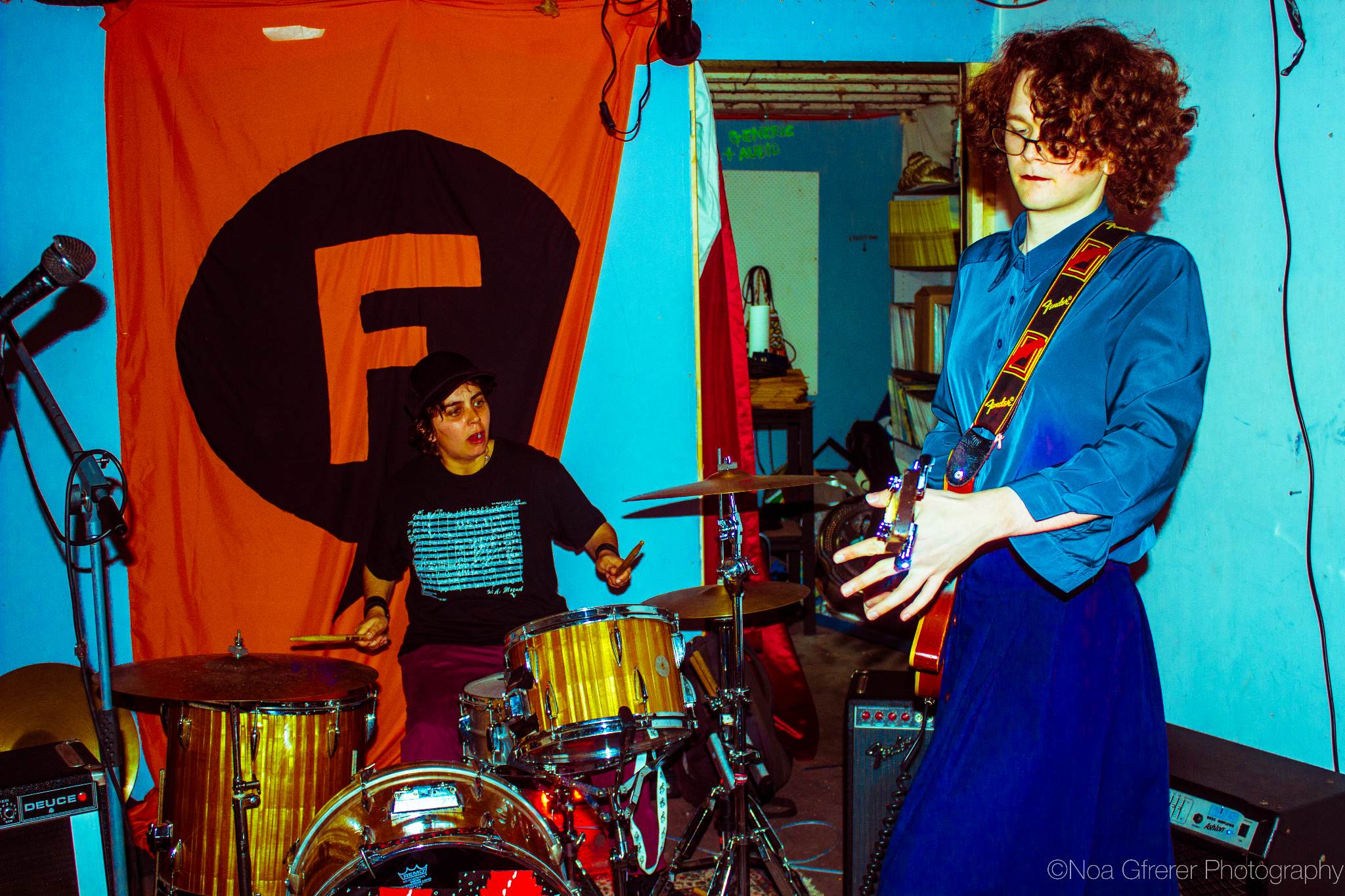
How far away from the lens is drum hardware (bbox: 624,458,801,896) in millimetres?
2773

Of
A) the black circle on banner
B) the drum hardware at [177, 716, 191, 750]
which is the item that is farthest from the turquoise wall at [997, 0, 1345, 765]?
the drum hardware at [177, 716, 191, 750]

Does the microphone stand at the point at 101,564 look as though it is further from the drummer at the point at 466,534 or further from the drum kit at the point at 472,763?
the drummer at the point at 466,534

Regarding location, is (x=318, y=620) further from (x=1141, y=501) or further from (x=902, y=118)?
(x=902, y=118)

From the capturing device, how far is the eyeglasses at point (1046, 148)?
1562 mm

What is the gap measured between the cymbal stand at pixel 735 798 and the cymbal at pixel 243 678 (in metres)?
1.06

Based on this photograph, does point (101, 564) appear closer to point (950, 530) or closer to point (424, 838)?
point (424, 838)

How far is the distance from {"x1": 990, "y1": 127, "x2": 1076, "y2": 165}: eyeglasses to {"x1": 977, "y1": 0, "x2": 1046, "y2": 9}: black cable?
2651 millimetres

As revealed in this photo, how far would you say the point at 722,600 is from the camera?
10.3 feet

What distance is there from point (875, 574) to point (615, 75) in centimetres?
311

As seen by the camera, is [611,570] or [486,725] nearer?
[486,725]

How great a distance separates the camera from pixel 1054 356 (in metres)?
1.49

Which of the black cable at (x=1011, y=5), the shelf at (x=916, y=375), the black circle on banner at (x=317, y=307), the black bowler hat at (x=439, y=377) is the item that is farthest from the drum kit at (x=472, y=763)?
the shelf at (x=916, y=375)

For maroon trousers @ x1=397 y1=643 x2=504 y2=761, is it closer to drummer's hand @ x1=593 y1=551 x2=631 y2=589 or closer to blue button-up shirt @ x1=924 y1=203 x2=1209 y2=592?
drummer's hand @ x1=593 y1=551 x2=631 y2=589

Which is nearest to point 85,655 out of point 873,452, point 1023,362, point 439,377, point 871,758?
point 439,377
